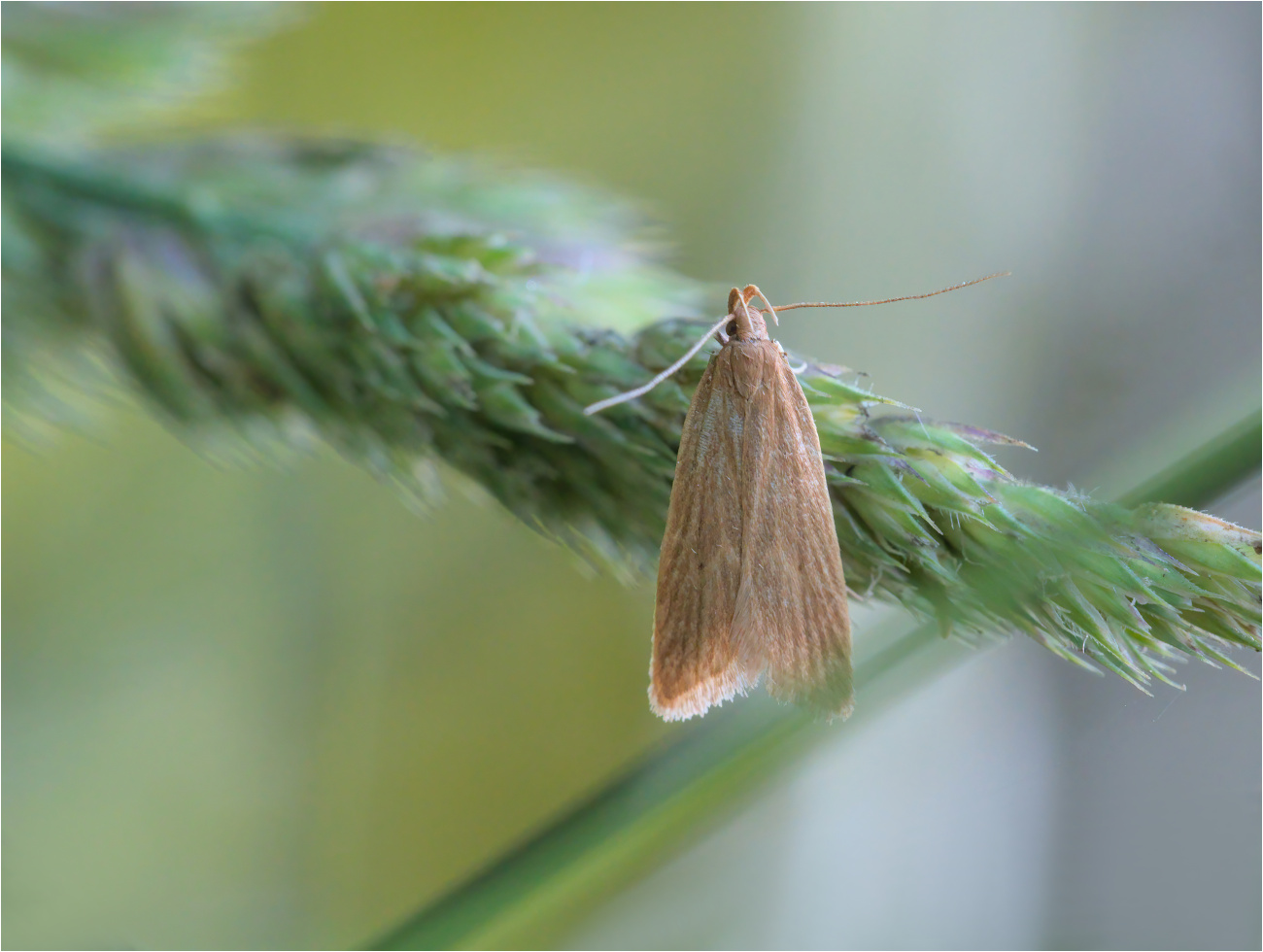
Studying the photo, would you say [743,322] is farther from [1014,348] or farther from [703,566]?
[1014,348]

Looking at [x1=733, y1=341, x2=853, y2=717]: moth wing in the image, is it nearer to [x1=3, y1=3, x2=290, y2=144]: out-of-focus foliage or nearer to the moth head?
the moth head

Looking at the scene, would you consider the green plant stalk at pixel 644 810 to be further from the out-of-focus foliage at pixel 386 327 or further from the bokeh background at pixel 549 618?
the bokeh background at pixel 549 618

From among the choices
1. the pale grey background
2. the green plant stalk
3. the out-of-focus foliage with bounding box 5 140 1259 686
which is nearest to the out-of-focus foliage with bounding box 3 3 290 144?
the out-of-focus foliage with bounding box 5 140 1259 686

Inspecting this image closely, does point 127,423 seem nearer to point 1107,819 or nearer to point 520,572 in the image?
point 520,572

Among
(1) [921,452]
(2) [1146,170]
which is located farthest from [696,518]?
(2) [1146,170]

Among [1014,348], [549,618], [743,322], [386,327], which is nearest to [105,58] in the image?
[386,327]

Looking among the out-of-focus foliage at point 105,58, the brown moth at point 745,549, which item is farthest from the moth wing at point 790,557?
the out-of-focus foliage at point 105,58
